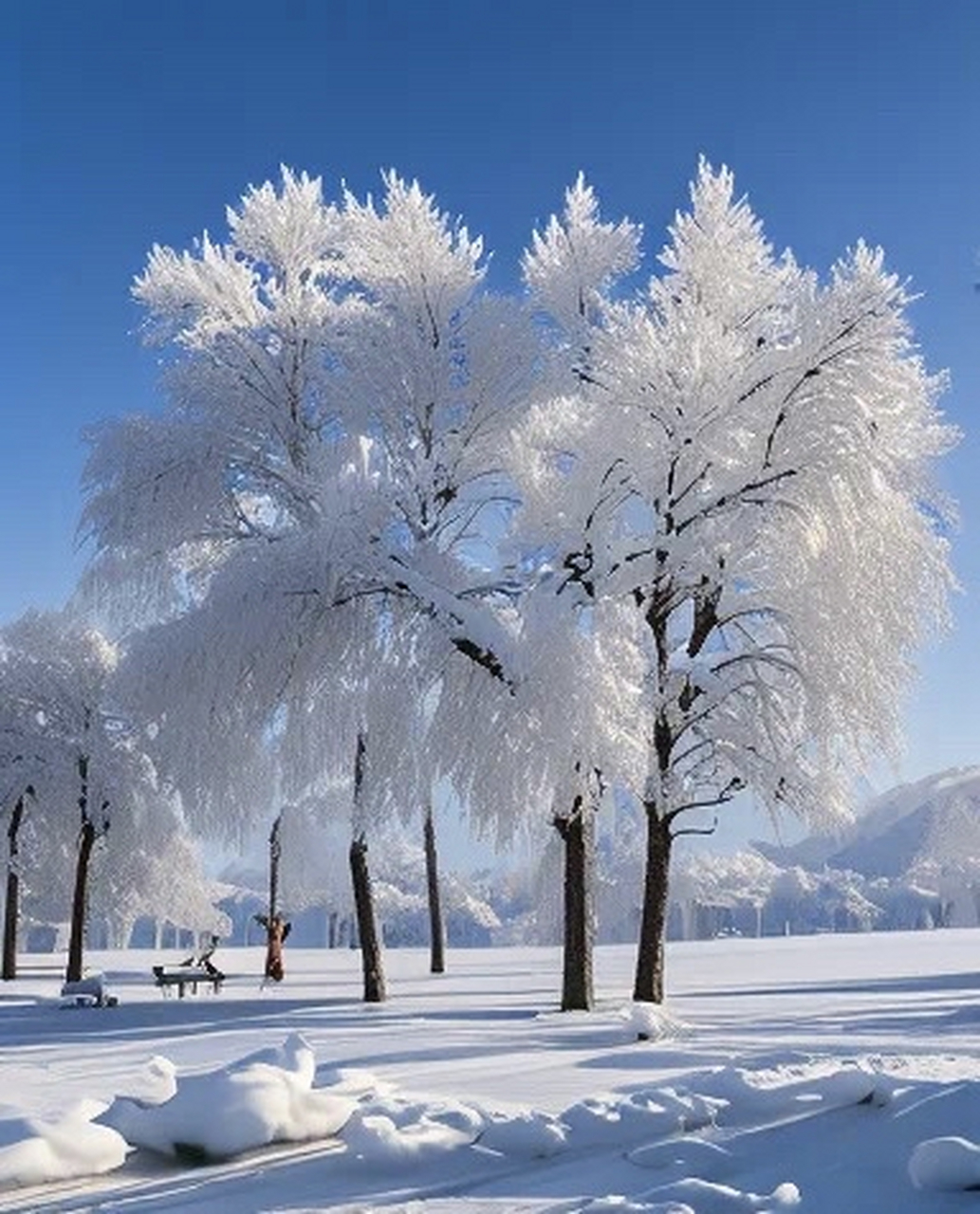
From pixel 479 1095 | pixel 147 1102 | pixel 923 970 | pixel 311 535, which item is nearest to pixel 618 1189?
pixel 479 1095

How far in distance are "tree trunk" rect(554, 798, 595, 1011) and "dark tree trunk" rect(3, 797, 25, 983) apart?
15138 millimetres

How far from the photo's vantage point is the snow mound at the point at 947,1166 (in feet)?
17.0

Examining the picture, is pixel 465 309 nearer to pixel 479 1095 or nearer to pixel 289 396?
pixel 289 396

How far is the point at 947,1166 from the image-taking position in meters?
5.19

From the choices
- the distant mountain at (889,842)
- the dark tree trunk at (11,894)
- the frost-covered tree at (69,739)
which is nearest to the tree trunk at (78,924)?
the frost-covered tree at (69,739)

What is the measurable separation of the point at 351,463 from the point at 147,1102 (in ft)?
32.9

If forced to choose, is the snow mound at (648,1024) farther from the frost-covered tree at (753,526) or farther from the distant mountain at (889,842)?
the distant mountain at (889,842)

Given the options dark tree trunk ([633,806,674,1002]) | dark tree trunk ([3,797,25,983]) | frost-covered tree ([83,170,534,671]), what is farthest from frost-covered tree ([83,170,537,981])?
dark tree trunk ([3,797,25,983])

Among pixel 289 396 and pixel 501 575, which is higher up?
pixel 289 396

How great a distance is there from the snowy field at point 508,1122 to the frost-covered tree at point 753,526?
3.90m

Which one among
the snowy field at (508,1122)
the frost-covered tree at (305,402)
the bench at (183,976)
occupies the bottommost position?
the bench at (183,976)

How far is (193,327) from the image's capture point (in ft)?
59.3

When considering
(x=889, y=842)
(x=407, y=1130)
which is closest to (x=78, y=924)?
(x=407, y=1130)

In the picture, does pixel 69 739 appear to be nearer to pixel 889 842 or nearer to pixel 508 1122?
pixel 508 1122
